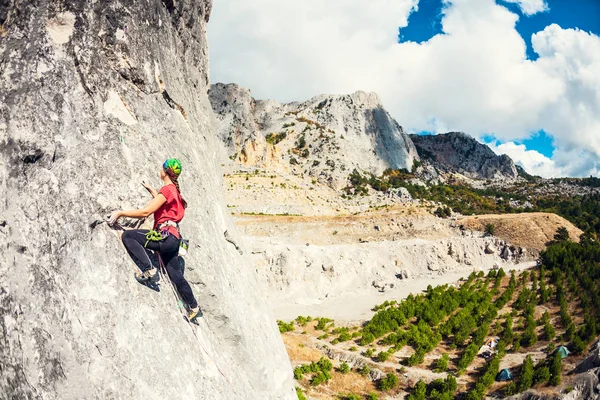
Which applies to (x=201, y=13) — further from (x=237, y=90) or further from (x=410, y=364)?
(x=237, y=90)

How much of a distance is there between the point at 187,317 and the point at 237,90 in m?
97.0

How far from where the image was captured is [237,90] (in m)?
96.7

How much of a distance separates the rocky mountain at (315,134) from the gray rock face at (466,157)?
34.0 meters

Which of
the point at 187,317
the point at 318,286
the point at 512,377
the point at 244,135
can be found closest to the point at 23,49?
the point at 187,317

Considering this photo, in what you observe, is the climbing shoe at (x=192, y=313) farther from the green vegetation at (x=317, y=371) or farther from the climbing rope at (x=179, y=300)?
the green vegetation at (x=317, y=371)

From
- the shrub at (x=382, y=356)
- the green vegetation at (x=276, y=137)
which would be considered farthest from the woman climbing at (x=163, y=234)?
the green vegetation at (x=276, y=137)

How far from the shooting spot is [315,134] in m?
94.0

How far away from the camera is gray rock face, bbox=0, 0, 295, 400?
442 cm

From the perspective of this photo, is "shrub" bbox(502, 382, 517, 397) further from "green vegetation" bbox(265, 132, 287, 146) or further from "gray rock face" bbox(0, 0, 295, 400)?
"green vegetation" bbox(265, 132, 287, 146)

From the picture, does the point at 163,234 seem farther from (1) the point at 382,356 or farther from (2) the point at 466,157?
(2) the point at 466,157

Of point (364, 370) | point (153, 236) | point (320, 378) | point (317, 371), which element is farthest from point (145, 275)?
point (364, 370)

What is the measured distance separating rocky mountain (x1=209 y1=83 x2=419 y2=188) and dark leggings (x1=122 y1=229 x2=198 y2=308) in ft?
223

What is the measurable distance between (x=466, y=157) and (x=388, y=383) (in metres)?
149

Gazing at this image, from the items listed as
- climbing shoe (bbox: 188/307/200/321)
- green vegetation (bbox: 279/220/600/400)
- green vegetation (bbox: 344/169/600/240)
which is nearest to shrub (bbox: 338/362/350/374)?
green vegetation (bbox: 279/220/600/400)
